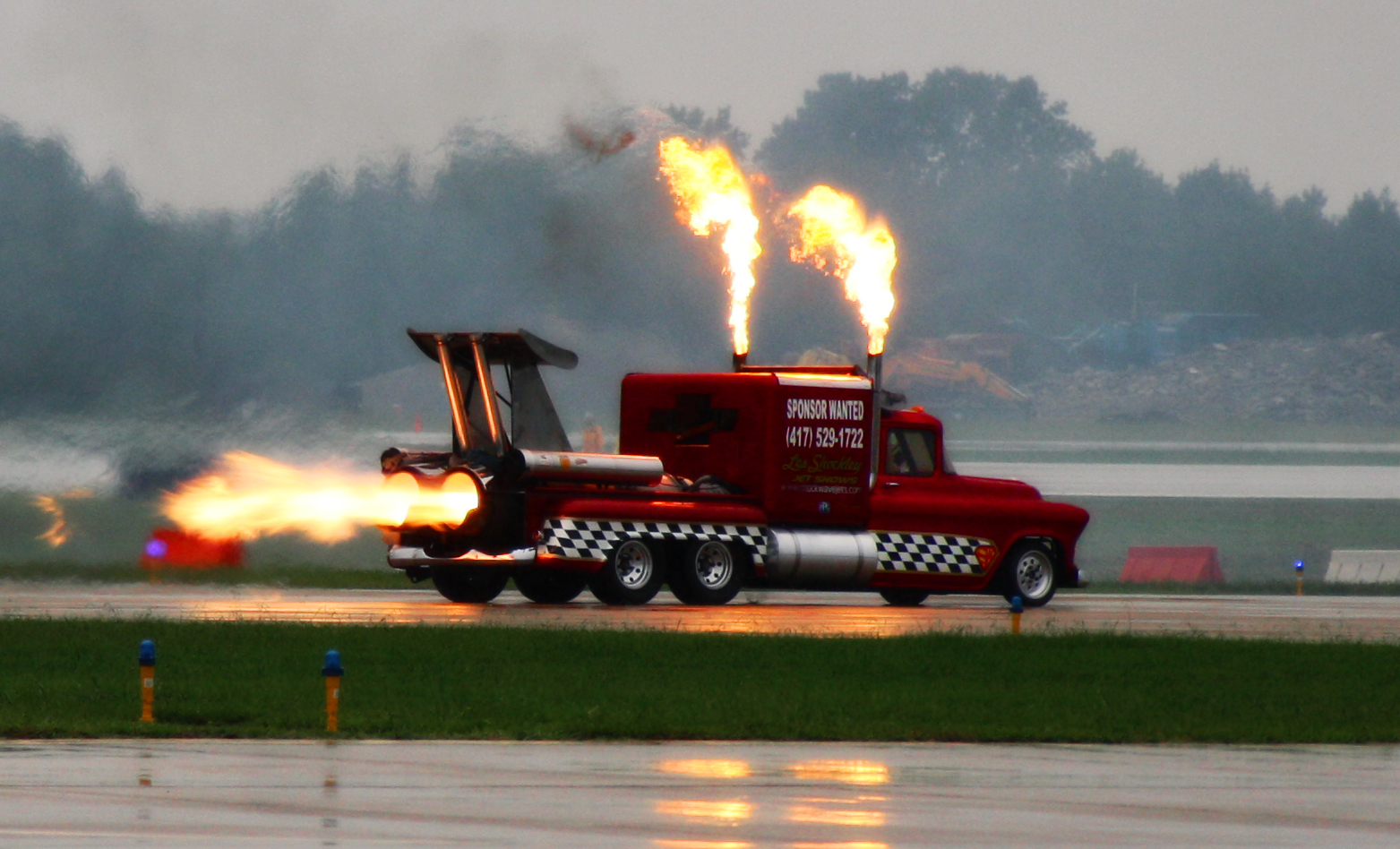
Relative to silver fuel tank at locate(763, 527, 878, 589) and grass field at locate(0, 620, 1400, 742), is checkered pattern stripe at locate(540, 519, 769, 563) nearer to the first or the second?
silver fuel tank at locate(763, 527, 878, 589)

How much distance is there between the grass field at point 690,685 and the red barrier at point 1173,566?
21.9 metres

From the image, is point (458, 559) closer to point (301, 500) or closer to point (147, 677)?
point (301, 500)

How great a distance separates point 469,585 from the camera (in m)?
32.0

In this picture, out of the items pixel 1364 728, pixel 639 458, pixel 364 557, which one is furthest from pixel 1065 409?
pixel 1364 728

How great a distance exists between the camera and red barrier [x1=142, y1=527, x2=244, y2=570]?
36625mm

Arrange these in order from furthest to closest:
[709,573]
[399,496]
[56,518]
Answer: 1. [56,518]
2. [709,573]
3. [399,496]

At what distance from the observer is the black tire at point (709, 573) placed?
31.4 meters

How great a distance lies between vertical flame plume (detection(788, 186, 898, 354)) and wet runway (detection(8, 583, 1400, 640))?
14.7ft

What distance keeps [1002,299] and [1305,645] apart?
79809 mm

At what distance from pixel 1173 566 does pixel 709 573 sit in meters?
19.6

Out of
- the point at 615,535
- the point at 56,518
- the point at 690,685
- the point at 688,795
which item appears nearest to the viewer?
the point at 688,795

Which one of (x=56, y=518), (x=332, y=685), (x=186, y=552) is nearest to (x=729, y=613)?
(x=56, y=518)

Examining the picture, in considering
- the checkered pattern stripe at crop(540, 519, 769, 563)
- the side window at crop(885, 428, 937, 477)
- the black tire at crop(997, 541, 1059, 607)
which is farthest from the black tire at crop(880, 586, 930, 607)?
the checkered pattern stripe at crop(540, 519, 769, 563)

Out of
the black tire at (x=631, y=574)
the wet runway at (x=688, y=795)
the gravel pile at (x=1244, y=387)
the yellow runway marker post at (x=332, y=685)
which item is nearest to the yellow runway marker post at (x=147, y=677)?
the wet runway at (x=688, y=795)
